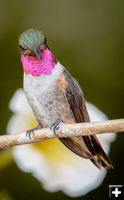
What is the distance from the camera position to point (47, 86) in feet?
6.10

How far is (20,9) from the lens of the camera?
2316 millimetres

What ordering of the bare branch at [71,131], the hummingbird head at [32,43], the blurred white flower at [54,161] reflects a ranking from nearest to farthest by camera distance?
the bare branch at [71,131]
the hummingbird head at [32,43]
the blurred white flower at [54,161]

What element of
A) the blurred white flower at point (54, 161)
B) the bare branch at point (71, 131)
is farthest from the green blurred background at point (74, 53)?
the bare branch at point (71, 131)

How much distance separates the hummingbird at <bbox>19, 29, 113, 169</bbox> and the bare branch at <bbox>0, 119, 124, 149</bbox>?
4cm

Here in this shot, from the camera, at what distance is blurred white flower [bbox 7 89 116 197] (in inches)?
85.4

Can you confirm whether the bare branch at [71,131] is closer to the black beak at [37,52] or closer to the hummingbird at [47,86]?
the hummingbird at [47,86]

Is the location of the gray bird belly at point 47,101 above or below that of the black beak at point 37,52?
below

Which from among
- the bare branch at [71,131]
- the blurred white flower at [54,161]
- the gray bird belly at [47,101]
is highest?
the gray bird belly at [47,101]

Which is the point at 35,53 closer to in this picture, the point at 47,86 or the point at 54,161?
the point at 47,86

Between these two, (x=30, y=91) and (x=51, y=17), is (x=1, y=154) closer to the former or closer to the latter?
(x=30, y=91)

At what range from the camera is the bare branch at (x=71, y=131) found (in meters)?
1.70

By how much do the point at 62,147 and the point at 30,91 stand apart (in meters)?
0.44

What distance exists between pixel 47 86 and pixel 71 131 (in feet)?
0.73

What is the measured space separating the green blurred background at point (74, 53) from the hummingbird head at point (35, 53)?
32 centimetres
